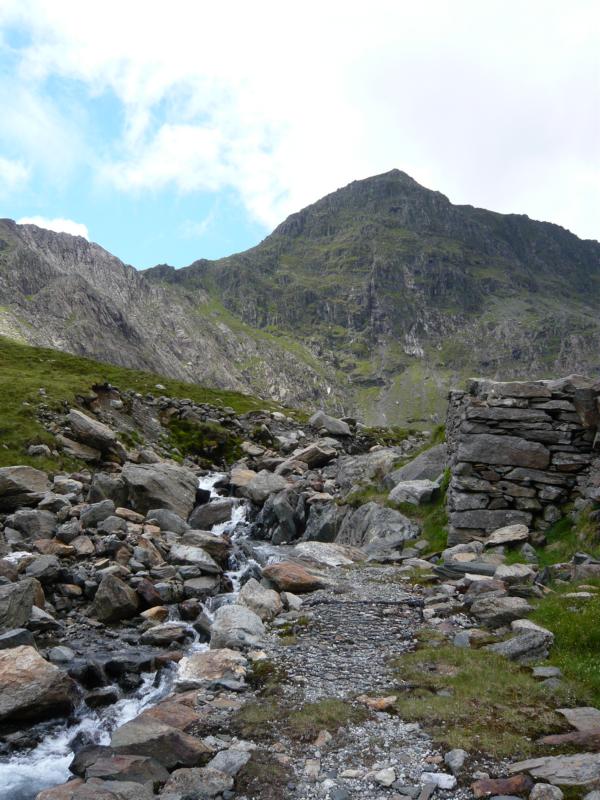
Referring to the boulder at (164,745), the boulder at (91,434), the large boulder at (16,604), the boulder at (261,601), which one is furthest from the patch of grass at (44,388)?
the boulder at (164,745)

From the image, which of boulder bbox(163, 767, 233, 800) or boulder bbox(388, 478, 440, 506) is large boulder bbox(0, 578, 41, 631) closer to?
boulder bbox(163, 767, 233, 800)

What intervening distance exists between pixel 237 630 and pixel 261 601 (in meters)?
2.19

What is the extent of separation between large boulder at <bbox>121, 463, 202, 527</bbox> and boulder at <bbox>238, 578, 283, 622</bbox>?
11.9 meters

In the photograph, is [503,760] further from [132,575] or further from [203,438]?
[203,438]

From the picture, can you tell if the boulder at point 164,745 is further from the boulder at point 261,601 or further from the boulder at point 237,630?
the boulder at point 261,601

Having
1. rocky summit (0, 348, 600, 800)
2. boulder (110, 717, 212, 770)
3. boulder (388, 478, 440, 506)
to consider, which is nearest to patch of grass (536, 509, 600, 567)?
rocky summit (0, 348, 600, 800)

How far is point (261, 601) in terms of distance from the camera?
603 inches

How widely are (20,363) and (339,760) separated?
5684cm

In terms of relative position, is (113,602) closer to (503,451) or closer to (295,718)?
(295,718)

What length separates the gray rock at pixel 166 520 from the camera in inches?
941

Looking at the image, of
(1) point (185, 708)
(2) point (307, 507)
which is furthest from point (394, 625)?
(2) point (307, 507)

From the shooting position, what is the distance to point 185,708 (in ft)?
31.8

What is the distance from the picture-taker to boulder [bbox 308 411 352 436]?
54.5 meters

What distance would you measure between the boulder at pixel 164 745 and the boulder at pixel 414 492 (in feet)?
53.8
